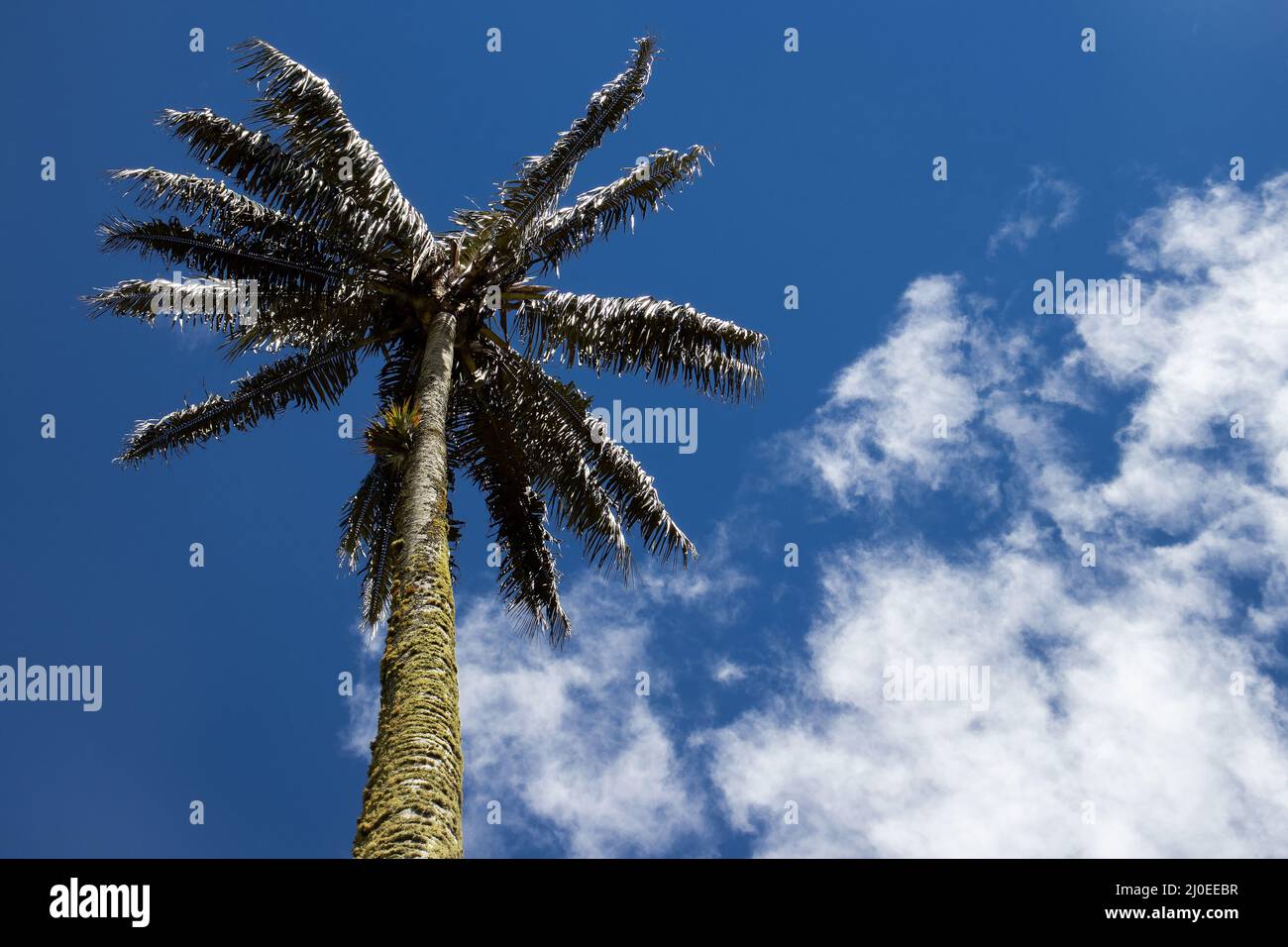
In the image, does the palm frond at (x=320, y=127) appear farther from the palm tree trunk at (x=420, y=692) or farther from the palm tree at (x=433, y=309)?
the palm tree trunk at (x=420, y=692)

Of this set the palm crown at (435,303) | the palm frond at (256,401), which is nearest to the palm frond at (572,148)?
the palm crown at (435,303)

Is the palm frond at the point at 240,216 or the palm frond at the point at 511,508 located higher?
the palm frond at the point at 240,216

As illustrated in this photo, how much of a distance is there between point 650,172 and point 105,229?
676cm

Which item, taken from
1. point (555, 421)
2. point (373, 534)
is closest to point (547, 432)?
point (555, 421)

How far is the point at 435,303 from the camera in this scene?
11438 mm

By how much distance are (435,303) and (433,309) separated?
0.25ft

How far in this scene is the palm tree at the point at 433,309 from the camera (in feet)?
35.6

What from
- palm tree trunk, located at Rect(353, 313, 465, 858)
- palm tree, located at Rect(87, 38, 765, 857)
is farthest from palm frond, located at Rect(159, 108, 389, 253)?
palm tree trunk, located at Rect(353, 313, 465, 858)

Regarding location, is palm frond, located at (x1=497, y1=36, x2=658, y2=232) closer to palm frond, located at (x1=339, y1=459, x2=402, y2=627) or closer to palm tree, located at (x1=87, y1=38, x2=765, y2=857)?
palm tree, located at (x1=87, y1=38, x2=765, y2=857)

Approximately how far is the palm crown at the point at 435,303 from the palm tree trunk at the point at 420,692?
5.87 feet

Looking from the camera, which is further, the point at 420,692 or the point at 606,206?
the point at 606,206

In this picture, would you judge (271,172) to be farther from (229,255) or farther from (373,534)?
(373,534)

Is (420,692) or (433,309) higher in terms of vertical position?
(433,309)
